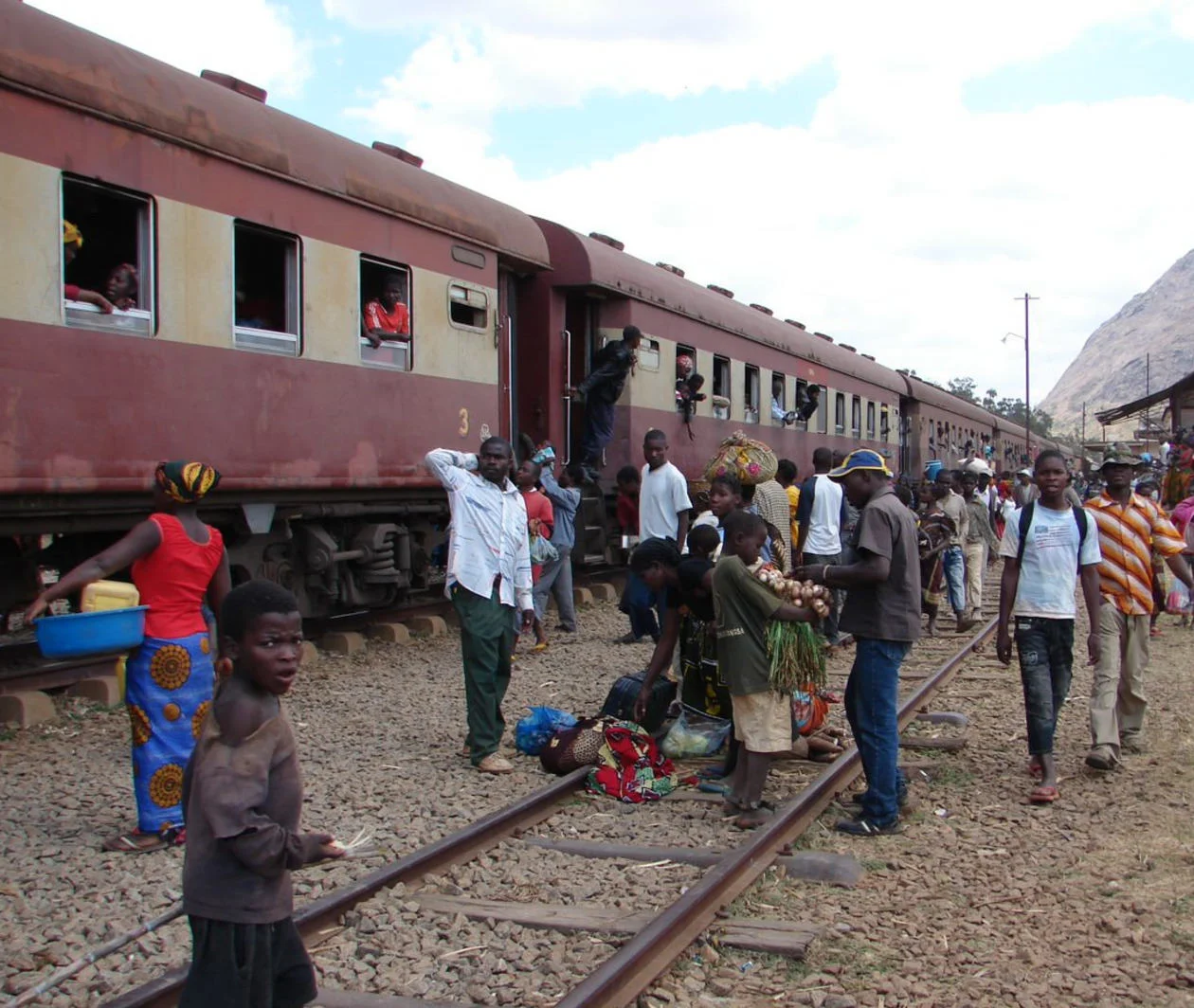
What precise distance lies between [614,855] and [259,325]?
4724 millimetres

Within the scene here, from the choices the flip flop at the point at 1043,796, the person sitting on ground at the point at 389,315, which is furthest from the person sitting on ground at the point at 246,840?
the person sitting on ground at the point at 389,315

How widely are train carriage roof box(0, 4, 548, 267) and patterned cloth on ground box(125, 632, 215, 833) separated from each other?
3327 mm

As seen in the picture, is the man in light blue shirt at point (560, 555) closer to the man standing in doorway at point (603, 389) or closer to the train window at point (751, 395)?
the man standing in doorway at point (603, 389)

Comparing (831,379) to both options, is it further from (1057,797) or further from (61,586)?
(61,586)

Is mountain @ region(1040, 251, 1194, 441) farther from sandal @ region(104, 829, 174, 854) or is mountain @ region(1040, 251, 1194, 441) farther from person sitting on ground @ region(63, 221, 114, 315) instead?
sandal @ region(104, 829, 174, 854)

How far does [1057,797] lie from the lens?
→ 19.3 ft

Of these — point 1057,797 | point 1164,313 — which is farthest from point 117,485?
point 1164,313

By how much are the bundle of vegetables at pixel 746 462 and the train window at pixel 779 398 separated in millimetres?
8908

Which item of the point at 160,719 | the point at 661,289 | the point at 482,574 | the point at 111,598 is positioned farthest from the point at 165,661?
the point at 661,289

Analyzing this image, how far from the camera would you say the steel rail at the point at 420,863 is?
335cm

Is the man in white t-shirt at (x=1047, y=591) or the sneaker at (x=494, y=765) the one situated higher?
the man in white t-shirt at (x=1047, y=591)

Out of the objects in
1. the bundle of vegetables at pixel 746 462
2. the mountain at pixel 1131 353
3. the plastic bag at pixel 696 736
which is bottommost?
the plastic bag at pixel 696 736

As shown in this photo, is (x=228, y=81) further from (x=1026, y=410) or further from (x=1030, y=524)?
(x=1026, y=410)

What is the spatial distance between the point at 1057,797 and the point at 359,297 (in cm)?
580
